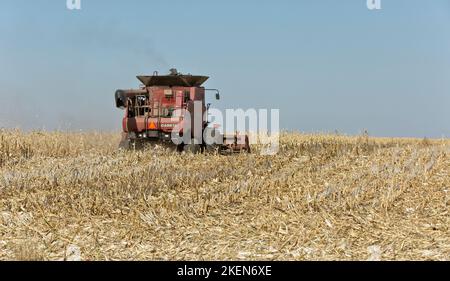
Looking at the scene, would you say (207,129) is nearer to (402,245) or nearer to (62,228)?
(62,228)

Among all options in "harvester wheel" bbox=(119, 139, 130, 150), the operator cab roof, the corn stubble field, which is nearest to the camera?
the corn stubble field

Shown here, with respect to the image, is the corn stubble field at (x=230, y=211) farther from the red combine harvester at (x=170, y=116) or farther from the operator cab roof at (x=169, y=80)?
the operator cab roof at (x=169, y=80)

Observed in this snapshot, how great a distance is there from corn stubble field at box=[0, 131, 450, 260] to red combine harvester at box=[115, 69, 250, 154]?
3494 millimetres

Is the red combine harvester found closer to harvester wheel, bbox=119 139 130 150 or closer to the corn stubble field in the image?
harvester wheel, bbox=119 139 130 150

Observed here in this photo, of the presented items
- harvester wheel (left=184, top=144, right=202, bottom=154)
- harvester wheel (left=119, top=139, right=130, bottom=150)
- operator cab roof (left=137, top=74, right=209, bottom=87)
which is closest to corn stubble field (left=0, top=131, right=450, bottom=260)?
harvester wheel (left=184, top=144, right=202, bottom=154)

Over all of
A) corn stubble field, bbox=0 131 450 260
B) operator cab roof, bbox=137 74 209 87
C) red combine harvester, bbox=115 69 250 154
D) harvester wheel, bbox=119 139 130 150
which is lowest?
corn stubble field, bbox=0 131 450 260

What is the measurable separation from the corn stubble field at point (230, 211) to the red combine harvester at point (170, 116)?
3494 millimetres

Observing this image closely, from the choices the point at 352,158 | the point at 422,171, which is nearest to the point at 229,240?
the point at 422,171

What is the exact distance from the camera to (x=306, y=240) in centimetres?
646

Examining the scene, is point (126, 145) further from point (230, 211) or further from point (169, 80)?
point (230, 211)

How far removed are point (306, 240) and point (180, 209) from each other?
78.8 inches

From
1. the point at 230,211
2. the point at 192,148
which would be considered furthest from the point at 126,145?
the point at 230,211

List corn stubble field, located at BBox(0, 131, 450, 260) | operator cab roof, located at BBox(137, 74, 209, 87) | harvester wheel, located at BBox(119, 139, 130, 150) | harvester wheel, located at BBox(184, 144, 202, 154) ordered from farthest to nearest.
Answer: operator cab roof, located at BBox(137, 74, 209, 87) → harvester wheel, located at BBox(119, 139, 130, 150) → harvester wheel, located at BBox(184, 144, 202, 154) → corn stubble field, located at BBox(0, 131, 450, 260)

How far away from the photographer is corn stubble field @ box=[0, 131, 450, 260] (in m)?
6.27
